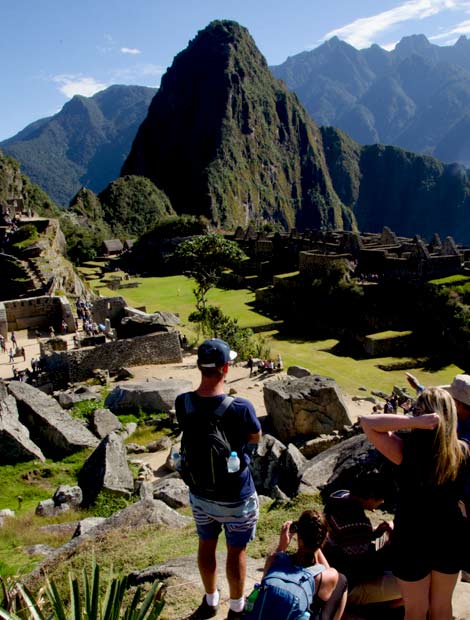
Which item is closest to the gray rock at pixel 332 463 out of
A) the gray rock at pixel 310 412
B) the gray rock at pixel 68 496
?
the gray rock at pixel 68 496

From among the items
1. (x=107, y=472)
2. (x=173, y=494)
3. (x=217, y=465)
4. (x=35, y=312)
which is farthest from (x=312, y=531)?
(x=35, y=312)

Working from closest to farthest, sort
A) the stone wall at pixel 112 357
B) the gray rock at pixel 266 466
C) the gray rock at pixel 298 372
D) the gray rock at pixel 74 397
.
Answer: the gray rock at pixel 266 466 → the gray rock at pixel 74 397 → the stone wall at pixel 112 357 → the gray rock at pixel 298 372

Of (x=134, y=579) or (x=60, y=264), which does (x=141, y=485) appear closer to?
(x=134, y=579)

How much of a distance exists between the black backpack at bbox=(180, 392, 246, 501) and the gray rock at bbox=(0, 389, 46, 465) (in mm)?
8319

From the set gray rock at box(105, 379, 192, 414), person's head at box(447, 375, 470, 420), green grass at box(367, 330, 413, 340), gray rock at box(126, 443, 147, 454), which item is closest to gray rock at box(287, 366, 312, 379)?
gray rock at box(105, 379, 192, 414)

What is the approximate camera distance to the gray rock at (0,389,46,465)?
11.3m

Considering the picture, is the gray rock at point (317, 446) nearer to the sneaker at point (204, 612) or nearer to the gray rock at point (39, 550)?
the gray rock at point (39, 550)

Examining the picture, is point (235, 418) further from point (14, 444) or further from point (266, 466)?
point (14, 444)

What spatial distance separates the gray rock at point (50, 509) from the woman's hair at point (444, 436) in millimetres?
7559

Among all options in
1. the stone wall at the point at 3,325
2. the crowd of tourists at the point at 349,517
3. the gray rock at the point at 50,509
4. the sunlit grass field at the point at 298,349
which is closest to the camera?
the crowd of tourists at the point at 349,517

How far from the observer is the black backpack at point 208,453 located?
4164 millimetres

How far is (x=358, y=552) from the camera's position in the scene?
4355mm

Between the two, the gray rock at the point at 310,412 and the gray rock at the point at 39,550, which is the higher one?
the gray rock at the point at 39,550

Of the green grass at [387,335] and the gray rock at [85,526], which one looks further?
the green grass at [387,335]
